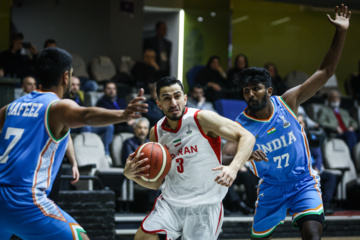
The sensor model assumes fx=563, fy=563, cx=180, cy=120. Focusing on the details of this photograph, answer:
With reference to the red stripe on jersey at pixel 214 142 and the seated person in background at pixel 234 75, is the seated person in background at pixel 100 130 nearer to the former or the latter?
the seated person in background at pixel 234 75

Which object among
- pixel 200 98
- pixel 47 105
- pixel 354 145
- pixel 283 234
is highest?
pixel 47 105

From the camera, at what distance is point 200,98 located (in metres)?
9.86

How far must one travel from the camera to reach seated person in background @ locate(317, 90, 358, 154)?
1088 centimetres

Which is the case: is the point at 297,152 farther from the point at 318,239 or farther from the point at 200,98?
the point at 200,98

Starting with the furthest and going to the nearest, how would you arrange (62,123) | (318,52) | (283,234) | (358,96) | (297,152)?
(318,52)
(358,96)
(283,234)
(297,152)
(62,123)

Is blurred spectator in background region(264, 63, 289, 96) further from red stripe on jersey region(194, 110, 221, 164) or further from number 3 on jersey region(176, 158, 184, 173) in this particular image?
number 3 on jersey region(176, 158, 184, 173)

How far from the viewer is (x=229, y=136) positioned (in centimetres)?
397

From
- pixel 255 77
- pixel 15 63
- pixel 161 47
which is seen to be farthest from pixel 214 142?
pixel 161 47

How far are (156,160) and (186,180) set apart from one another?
1.22 ft

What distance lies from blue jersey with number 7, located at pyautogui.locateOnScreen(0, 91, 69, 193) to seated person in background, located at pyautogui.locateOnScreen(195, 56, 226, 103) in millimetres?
7500

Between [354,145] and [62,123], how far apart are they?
339 inches

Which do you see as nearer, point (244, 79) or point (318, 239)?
point (318, 239)

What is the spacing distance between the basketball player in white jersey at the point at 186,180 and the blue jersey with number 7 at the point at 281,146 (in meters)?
0.59

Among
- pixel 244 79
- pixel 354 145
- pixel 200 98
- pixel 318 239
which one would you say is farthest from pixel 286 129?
pixel 354 145
